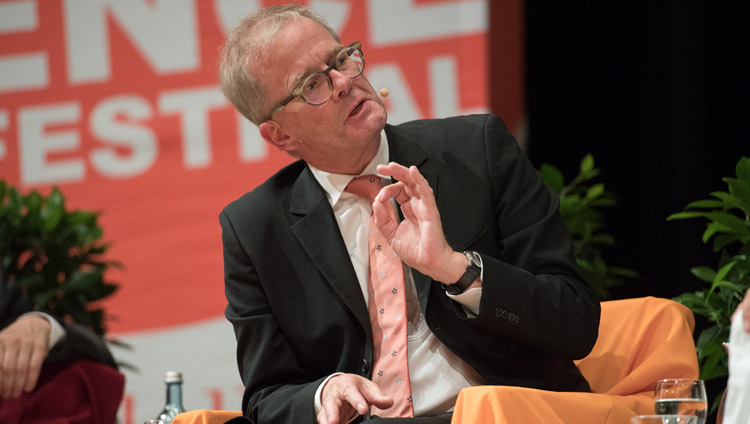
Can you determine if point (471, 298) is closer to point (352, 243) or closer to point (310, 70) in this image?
point (352, 243)

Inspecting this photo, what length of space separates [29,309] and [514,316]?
1.91m

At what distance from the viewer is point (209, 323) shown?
13.6ft

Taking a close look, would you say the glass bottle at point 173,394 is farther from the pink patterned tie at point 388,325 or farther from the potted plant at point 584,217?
A: the potted plant at point 584,217

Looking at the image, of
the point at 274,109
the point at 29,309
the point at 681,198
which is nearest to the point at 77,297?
the point at 29,309

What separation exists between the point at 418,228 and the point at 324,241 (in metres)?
0.33

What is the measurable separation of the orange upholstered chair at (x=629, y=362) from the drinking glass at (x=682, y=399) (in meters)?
0.24

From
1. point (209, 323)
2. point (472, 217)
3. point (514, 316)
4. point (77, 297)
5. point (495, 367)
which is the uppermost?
point (472, 217)

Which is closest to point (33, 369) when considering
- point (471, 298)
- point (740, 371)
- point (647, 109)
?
point (471, 298)

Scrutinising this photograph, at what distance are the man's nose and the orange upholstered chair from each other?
0.81 m

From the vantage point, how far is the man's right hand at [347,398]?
1823 mm

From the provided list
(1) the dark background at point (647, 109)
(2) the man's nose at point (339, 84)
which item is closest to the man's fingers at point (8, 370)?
(2) the man's nose at point (339, 84)

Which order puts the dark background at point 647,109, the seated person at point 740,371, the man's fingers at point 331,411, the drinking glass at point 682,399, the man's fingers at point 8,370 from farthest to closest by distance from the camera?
the dark background at point 647,109 → the man's fingers at point 8,370 → the man's fingers at point 331,411 → the drinking glass at point 682,399 → the seated person at point 740,371

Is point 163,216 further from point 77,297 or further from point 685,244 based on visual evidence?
point 685,244

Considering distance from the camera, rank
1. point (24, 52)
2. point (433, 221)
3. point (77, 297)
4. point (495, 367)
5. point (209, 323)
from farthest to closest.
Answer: point (24, 52)
point (209, 323)
point (77, 297)
point (495, 367)
point (433, 221)
